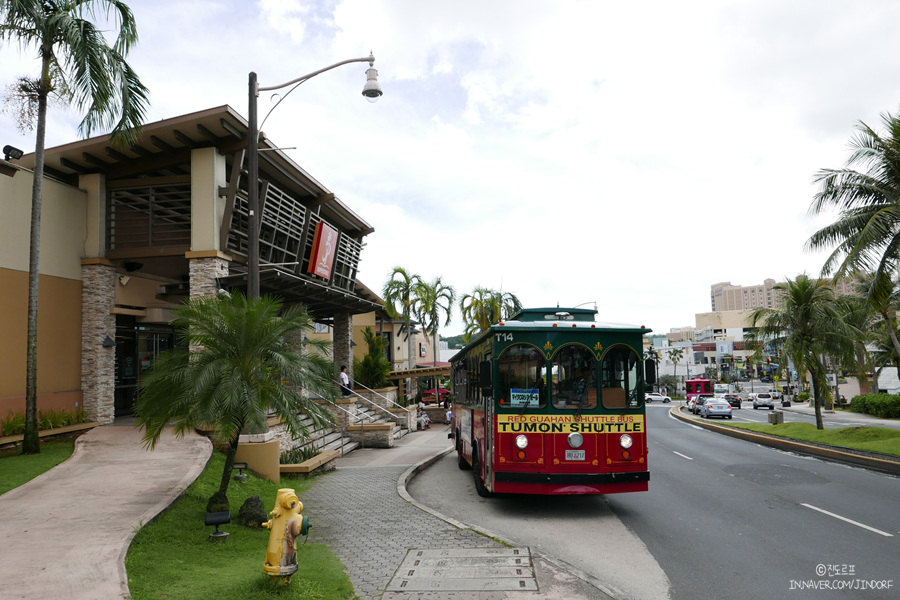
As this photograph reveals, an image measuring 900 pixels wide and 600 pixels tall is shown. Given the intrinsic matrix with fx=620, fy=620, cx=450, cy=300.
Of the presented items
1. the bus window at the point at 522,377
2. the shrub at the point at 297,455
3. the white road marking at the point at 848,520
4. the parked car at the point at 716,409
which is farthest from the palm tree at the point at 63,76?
the parked car at the point at 716,409

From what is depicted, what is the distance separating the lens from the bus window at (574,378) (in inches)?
400

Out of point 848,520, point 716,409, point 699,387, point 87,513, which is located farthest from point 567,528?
point 699,387

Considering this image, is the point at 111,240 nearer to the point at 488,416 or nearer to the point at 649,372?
the point at 488,416

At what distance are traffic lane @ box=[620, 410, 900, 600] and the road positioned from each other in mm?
18

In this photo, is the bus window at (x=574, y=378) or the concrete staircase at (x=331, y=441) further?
the concrete staircase at (x=331, y=441)

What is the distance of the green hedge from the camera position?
37.3 meters

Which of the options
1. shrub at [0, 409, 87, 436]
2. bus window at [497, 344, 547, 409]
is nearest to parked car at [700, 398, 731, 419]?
bus window at [497, 344, 547, 409]

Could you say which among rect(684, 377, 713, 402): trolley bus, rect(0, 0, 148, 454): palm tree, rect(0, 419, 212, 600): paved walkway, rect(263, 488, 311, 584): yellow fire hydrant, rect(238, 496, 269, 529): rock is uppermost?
rect(0, 0, 148, 454): palm tree

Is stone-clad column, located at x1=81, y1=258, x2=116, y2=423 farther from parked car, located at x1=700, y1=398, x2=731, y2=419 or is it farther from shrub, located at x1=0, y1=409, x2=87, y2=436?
parked car, located at x1=700, y1=398, x2=731, y2=419

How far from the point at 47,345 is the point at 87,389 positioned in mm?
1718

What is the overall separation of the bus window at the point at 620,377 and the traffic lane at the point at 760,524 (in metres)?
1.94

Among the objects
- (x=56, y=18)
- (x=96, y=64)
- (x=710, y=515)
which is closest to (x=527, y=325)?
(x=710, y=515)

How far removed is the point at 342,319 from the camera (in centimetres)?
2975

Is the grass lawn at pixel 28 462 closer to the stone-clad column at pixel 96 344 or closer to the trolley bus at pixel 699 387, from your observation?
the stone-clad column at pixel 96 344
